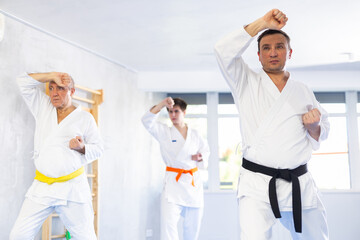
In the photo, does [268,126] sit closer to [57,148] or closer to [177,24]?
[57,148]

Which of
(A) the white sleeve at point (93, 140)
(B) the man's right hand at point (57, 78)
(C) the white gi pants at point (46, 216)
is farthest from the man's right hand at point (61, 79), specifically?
(C) the white gi pants at point (46, 216)

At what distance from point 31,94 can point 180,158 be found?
65.9 inches

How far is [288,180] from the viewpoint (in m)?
1.99

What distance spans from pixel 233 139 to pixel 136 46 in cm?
252

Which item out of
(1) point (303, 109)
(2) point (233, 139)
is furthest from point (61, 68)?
(2) point (233, 139)

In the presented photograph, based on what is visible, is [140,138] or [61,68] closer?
[61,68]

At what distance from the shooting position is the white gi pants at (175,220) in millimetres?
3916

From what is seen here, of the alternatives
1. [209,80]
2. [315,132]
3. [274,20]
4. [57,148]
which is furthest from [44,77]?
[209,80]

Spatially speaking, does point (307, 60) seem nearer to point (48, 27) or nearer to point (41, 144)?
point (48, 27)

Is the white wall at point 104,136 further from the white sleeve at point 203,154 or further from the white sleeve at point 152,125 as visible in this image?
the white sleeve at point 203,154

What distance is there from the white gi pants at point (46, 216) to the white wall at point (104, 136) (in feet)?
2.18

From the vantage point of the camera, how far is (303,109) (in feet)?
6.80

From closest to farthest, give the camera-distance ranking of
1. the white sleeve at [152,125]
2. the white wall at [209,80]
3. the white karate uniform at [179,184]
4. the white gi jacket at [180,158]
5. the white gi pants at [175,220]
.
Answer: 1. the white gi pants at [175,220]
2. the white karate uniform at [179,184]
3. the white gi jacket at [180,158]
4. the white sleeve at [152,125]
5. the white wall at [209,80]

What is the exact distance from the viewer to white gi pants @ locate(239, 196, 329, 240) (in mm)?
1886
